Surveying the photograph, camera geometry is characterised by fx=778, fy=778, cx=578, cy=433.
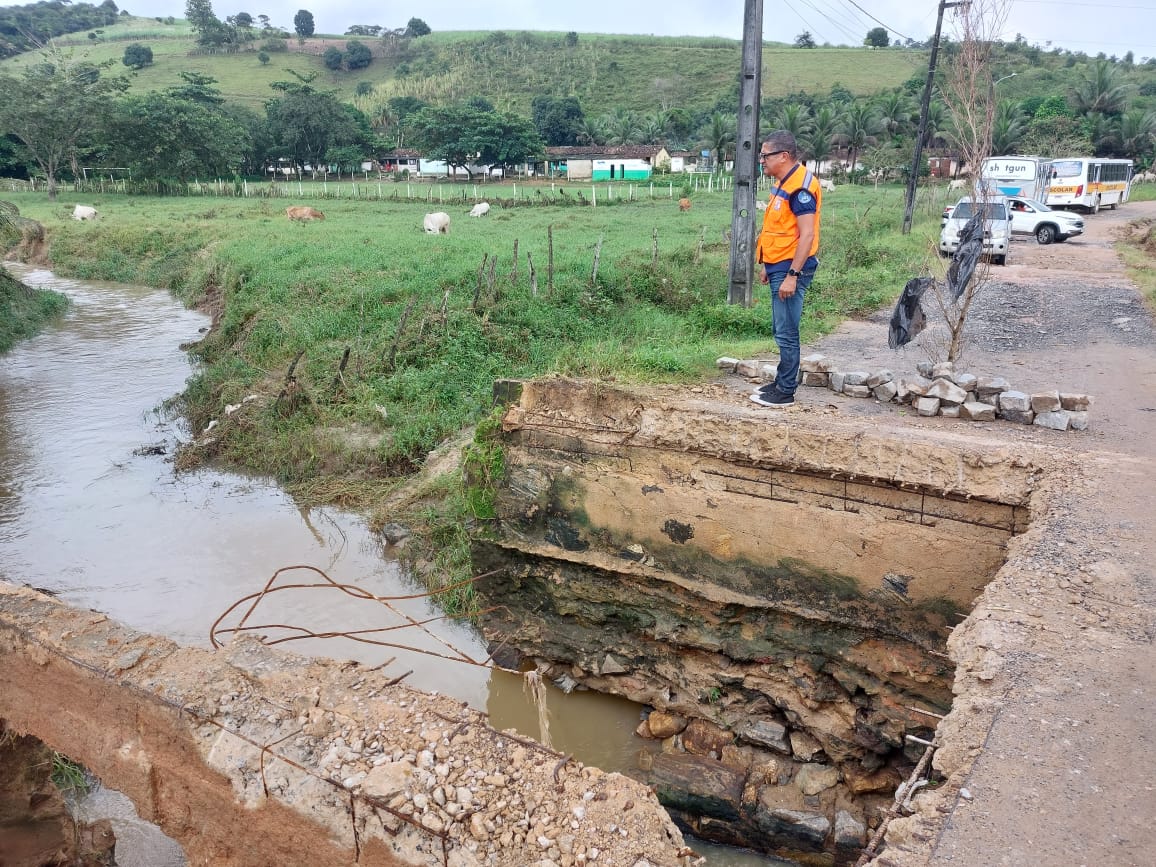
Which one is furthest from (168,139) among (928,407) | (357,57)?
(357,57)

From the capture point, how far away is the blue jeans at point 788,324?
574 cm

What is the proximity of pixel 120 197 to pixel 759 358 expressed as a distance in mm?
32565

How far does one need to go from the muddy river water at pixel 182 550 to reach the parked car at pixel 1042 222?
1787 cm

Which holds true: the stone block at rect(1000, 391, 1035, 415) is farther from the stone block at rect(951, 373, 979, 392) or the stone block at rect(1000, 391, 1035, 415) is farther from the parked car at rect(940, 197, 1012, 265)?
the parked car at rect(940, 197, 1012, 265)

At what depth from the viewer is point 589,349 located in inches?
304

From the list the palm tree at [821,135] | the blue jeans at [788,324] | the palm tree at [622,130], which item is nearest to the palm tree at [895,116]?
the palm tree at [821,135]

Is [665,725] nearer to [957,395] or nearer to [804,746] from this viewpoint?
[804,746]

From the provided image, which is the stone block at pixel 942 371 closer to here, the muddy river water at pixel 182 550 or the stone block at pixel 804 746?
the stone block at pixel 804 746

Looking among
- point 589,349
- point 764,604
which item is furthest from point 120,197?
point 764,604

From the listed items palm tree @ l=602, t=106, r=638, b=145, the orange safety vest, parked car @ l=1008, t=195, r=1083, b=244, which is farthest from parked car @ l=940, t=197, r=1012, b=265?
palm tree @ l=602, t=106, r=638, b=145

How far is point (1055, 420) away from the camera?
5.82 meters

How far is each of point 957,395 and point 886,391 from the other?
54 centimetres

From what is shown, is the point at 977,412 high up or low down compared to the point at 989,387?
down

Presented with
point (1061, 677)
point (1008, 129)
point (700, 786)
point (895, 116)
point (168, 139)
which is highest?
point (895, 116)
